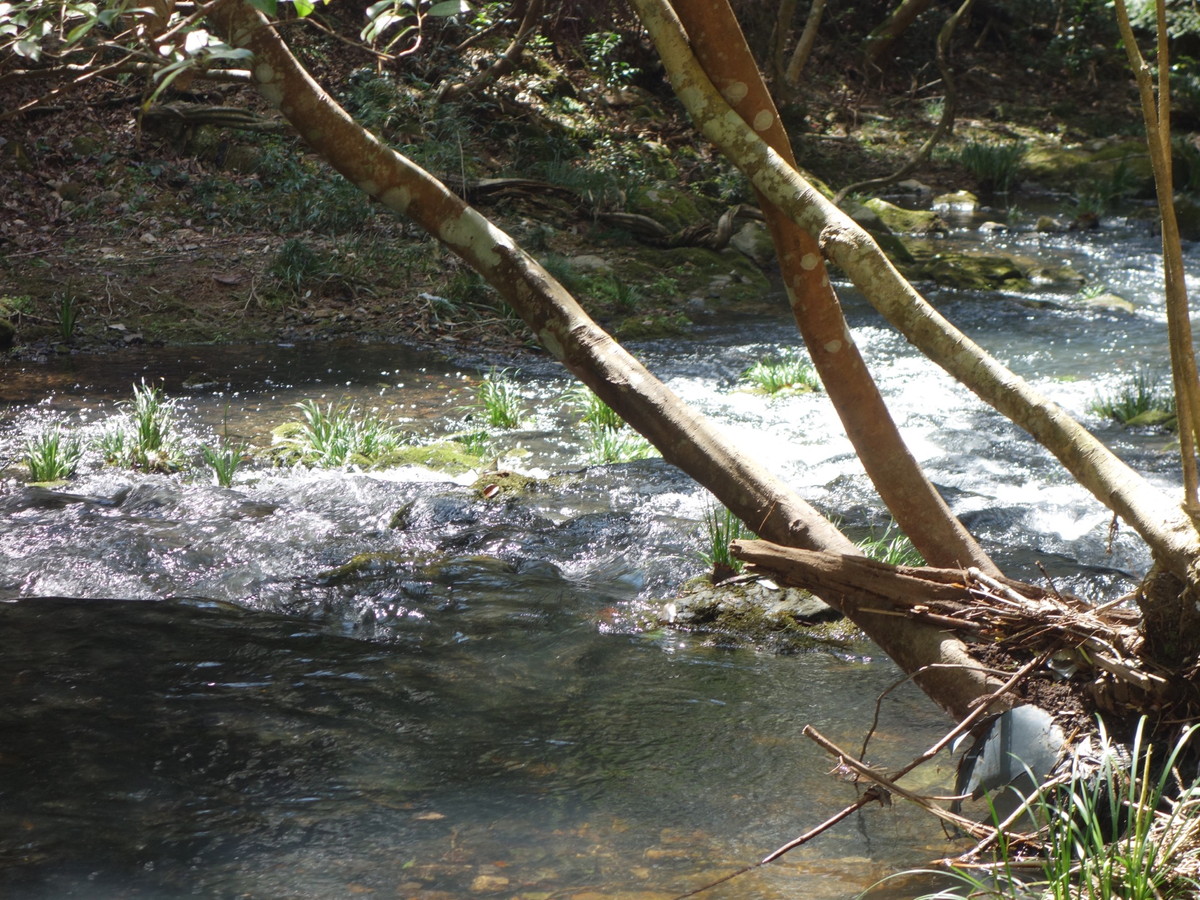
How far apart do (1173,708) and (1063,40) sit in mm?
26333

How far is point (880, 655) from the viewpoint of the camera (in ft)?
15.4

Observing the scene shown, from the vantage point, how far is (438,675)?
4.41 metres

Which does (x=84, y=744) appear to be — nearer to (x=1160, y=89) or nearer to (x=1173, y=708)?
(x=1173, y=708)

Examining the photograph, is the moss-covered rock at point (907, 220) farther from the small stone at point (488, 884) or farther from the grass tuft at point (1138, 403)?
the small stone at point (488, 884)

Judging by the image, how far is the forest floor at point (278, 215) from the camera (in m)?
10.6

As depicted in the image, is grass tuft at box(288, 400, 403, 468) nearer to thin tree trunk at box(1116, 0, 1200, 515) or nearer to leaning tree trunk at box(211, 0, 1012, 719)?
leaning tree trunk at box(211, 0, 1012, 719)

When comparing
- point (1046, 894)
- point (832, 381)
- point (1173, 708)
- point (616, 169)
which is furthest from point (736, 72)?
point (616, 169)

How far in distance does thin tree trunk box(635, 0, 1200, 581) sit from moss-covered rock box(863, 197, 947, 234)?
13.9 meters

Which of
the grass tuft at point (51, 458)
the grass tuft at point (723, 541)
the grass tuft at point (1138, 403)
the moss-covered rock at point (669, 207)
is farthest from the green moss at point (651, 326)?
the grass tuft at point (51, 458)

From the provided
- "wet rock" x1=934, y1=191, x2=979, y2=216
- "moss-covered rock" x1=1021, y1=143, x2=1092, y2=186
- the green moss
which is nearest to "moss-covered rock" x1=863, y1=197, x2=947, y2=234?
"wet rock" x1=934, y1=191, x2=979, y2=216

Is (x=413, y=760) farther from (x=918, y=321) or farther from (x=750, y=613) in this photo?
(x=918, y=321)

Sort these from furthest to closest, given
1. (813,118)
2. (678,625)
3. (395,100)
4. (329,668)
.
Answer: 1. (813,118)
2. (395,100)
3. (678,625)
4. (329,668)

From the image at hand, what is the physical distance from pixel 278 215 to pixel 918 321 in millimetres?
11001

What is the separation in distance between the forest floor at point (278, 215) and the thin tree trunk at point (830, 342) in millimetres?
7888
